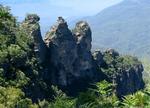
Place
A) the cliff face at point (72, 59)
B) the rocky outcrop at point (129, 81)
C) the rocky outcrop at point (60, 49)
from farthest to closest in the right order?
the rocky outcrop at point (129, 81)
the rocky outcrop at point (60, 49)
the cliff face at point (72, 59)

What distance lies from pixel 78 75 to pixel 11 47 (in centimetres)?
5487

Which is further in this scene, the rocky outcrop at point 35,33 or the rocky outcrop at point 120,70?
the rocky outcrop at point 120,70

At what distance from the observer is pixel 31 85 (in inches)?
3932

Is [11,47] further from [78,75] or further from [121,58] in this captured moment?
[121,58]

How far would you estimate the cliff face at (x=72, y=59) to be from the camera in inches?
5108

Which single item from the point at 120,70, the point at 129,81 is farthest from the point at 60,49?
the point at 129,81

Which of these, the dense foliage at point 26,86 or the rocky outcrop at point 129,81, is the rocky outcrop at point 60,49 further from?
the rocky outcrop at point 129,81

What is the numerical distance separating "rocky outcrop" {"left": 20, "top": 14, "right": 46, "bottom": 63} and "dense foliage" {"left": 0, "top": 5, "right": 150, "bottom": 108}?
5.45 feet

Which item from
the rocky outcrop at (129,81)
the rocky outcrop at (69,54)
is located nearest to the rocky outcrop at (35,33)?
the rocky outcrop at (69,54)

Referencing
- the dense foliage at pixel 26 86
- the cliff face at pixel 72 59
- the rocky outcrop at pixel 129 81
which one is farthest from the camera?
the rocky outcrop at pixel 129 81

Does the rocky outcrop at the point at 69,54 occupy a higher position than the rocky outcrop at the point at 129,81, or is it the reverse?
the rocky outcrop at the point at 69,54

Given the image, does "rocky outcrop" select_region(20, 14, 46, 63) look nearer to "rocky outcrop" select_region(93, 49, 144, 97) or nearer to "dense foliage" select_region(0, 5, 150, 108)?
"dense foliage" select_region(0, 5, 150, 108)

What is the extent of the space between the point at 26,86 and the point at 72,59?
4896 cm

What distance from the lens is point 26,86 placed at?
94.3 meters
